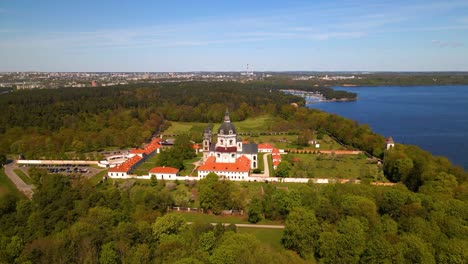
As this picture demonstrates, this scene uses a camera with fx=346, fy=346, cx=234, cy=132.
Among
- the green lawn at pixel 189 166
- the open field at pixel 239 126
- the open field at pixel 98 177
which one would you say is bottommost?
the open field at pixel 98 177

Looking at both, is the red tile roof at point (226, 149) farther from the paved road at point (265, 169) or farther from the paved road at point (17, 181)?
the paved road at point (17, 181)

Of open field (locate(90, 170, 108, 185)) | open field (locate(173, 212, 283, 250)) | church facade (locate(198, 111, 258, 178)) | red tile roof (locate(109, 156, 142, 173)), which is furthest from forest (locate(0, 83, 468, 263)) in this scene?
church facade (locate(198, 111, 258, 178))

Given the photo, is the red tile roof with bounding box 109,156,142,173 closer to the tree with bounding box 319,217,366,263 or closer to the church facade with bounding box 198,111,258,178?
the church facade with bounding box 198,111,258,178

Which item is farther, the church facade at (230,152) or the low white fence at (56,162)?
the low white fence at (56,162)

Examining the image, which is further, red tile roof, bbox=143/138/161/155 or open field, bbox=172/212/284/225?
red tile roof, bbox=143/138/161/155

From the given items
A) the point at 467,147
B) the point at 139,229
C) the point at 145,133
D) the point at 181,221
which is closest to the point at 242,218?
the point at 181,221

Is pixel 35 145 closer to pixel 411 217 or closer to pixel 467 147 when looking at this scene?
pixel 411 217

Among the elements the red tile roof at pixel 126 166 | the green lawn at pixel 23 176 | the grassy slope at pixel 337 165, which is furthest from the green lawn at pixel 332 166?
the green lawn at pixel 23 176
